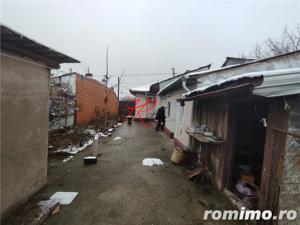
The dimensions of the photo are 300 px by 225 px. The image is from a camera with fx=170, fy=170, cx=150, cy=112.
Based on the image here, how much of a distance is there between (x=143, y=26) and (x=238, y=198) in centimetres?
1134

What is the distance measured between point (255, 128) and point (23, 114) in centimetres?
581

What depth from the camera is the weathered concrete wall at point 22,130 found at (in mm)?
Answer: 2643

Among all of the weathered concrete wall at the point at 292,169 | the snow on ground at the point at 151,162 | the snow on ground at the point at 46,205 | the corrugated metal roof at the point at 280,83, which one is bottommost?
the snow on ground at the point at 151,162

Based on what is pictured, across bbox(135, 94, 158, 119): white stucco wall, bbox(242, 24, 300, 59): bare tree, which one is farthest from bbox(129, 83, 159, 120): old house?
bbox(242, 24, 300, 59): bare tree

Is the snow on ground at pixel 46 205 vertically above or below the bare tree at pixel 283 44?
below

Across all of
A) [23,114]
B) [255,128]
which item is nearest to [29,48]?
[23,114]

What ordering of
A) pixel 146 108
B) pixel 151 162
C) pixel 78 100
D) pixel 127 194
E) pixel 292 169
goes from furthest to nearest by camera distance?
pixel 146 108
pixel 78 100
pixel 151 162
pixel 127 194
pixel 292 169

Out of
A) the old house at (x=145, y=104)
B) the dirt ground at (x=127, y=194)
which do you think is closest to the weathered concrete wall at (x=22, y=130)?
the dirt ground at (x=127, y=194)

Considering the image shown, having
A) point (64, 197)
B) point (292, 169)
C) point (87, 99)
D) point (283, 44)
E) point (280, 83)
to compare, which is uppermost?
point (283, 44)

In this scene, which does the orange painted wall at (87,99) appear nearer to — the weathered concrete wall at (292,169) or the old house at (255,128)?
the old house at (255,128)

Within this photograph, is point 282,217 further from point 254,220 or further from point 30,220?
point 30,220

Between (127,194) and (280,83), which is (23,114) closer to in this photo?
(127,194)

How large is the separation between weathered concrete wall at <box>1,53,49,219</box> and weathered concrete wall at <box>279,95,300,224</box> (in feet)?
13.7

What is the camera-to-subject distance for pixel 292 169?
8.08 feet
